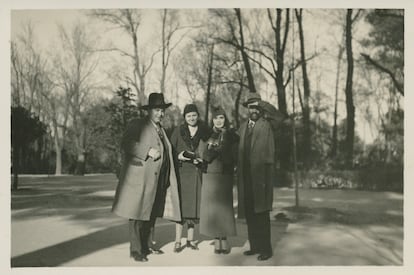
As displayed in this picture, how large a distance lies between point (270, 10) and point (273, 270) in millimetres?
2666

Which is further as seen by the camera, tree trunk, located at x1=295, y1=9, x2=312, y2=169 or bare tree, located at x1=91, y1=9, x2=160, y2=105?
tree trunk, located at x1=295, y1=9, x2=312, y2=169

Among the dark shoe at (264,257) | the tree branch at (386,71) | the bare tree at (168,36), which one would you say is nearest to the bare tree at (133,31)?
the bare tree at (168,36)

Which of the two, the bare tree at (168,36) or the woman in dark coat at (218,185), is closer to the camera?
the woman in dark coat at (218,185)

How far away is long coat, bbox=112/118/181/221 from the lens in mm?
4879

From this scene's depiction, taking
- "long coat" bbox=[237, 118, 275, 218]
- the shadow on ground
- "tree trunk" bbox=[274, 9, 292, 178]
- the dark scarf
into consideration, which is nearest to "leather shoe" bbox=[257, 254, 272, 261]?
the shadow on ground

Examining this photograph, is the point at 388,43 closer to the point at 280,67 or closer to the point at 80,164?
the point at 280,67

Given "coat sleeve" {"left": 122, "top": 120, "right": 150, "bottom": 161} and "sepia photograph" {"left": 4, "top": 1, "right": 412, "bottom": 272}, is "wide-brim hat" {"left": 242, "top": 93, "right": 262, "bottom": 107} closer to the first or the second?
"sepia photograph" {"left": 4, "top": 1, "right": 412, "bottom": 272}

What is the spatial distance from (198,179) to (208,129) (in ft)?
1.64

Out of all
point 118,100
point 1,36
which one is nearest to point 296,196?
point 118,100

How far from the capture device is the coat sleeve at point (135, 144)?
193 inches

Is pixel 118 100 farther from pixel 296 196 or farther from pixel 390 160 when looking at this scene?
pixel 390 160

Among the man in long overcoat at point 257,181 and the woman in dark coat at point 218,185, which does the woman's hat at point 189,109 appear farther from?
the man in long overcoat at point 257,181

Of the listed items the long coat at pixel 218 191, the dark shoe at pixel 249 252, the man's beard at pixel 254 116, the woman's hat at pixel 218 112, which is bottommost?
the dark shoe at pixel 249 252

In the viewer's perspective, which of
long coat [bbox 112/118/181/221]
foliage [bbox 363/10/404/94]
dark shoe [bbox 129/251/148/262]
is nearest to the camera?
long coat [bbox 112/118/181/221]
